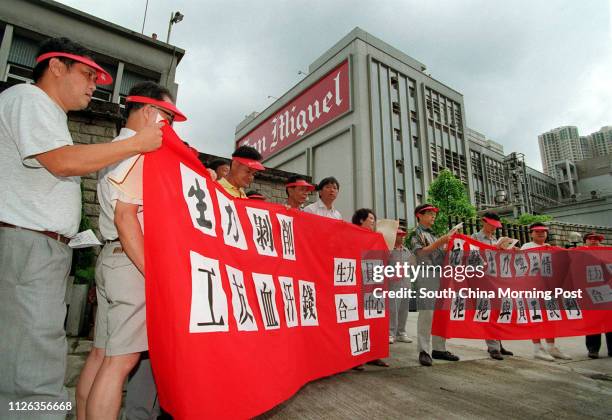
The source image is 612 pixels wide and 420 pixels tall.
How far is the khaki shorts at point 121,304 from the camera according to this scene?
148cm

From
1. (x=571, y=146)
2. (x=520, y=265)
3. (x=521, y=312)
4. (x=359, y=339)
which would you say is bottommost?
(x=359, y=339)

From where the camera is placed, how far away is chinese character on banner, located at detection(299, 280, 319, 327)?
2689 mm

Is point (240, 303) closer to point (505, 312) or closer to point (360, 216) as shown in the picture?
point (360, 216)

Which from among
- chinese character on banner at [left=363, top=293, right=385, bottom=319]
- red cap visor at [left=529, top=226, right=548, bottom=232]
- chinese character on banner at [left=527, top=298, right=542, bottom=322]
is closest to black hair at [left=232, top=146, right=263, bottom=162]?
chinese character on banner at [left=363, top=293, right=385, bottom=319]

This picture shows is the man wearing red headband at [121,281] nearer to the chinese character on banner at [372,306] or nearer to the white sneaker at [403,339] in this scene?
the chinese character on banner at [372,306]

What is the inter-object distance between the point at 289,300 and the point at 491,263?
3.29 meters

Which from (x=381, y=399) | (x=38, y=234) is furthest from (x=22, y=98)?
(x=381, y=399)

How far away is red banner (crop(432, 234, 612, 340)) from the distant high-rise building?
88.0m

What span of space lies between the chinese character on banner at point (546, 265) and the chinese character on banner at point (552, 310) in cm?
38

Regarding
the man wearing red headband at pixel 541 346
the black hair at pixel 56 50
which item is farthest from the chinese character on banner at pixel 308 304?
the man wearing red headband at pixel 541 346

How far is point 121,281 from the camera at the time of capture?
5.09 feet

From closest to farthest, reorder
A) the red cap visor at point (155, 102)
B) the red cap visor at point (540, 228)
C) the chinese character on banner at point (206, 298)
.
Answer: the chinese character on banner at point (206, 298)
the red cap visor at point (155, 102)
the red cap visor at point (540, 228)

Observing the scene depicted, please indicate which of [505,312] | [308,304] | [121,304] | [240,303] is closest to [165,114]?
[121,304]

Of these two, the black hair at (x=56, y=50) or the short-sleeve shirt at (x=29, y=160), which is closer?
the short-sleeve shirt at (x=29, y=160)
